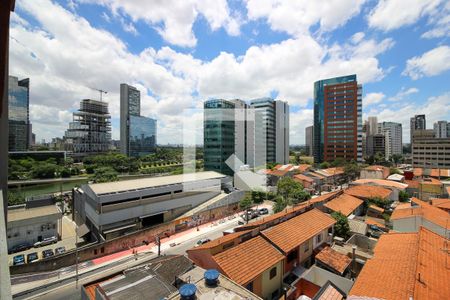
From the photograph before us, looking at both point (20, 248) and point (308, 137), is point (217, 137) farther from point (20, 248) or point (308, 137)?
point (308, 137)

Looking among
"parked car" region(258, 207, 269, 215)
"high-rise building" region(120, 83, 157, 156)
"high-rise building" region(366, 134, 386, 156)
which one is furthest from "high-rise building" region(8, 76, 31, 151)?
"high-rise building" region(366, 134, 386, 156)

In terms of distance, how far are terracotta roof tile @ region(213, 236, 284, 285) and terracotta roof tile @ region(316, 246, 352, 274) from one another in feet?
12.5

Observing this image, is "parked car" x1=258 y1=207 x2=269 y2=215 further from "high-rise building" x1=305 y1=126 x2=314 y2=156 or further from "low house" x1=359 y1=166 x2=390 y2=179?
"high-rise building" x1=305 y1=126 x2=314 y2=156

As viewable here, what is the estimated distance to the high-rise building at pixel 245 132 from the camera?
48469mm

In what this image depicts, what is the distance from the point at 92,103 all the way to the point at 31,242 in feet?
220

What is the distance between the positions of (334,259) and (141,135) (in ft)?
298

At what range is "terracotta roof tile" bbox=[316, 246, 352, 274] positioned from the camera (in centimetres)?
1256

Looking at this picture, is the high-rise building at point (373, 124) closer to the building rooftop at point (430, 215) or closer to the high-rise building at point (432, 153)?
the high-rise building at point (432, 153)

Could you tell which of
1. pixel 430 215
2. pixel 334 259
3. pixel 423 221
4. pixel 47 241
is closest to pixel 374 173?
pixel 430 215

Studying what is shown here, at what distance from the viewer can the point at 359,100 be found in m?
65.3

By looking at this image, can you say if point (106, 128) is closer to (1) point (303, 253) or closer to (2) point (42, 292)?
(2) point (42, 292)

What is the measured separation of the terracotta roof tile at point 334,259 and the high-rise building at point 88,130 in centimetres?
8351

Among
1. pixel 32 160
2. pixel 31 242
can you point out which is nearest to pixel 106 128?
pixel 32 160

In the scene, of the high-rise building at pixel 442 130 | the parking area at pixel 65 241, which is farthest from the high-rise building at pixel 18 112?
the high-rise building at pixel 442 130
